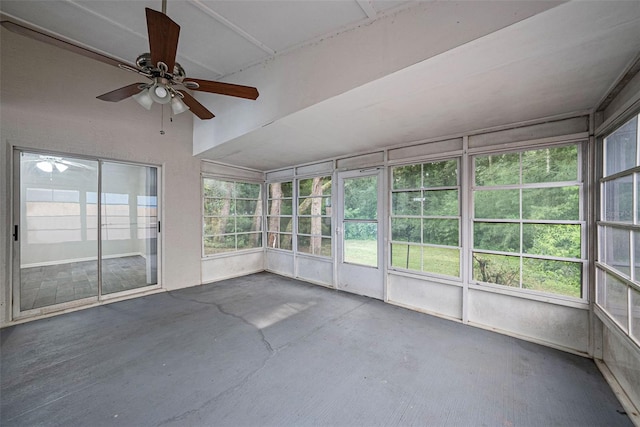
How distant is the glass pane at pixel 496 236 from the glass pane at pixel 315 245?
2443 mm

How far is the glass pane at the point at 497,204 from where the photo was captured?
112 inches

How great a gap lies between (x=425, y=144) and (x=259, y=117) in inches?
89.5

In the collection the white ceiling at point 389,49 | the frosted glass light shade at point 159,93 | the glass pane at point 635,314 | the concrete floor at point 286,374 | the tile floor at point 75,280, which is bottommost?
the concrete floor at point 286,374

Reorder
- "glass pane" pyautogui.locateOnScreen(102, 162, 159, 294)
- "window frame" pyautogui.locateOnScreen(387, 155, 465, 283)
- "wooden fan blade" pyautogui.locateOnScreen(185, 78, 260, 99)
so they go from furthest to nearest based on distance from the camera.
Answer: "glass pane" pyautogui.locateOnScreen(102, 162, 159, 294), "window frame" pyautogui.locateOnScreen(387, 155, 465, 283), "wooden fan blade" pyautogui.locateOnScreen(185, 78, 260, 99)

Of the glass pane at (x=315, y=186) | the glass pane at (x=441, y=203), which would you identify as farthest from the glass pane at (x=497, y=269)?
the glass pane at (x=315, y=186)

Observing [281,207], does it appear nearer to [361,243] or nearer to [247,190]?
[247,190]

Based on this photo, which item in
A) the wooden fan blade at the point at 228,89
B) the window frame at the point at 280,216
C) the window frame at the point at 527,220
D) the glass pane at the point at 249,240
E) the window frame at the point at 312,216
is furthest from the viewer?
the glass pane at the point at 249,240

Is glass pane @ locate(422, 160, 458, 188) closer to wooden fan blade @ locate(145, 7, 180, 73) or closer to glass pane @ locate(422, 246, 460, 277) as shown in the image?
glass pane @ locate(422, 246, 460, 277)

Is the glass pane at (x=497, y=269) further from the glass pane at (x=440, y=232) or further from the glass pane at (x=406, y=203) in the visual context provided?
the glass pane at (x=406, y=203)

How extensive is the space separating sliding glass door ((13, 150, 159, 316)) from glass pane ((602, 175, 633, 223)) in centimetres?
576

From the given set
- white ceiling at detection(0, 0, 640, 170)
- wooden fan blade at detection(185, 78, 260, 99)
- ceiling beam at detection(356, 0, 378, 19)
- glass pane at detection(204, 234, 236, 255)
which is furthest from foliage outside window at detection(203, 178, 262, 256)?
ceiling beam at detection(356, 0, 378, 19)

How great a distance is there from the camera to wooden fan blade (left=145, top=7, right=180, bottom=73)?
4.95ft

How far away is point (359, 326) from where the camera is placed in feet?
9.98

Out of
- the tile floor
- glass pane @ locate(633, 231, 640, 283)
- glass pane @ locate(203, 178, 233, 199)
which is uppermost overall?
glass pane @ locate(203, 178, 233, 199)
